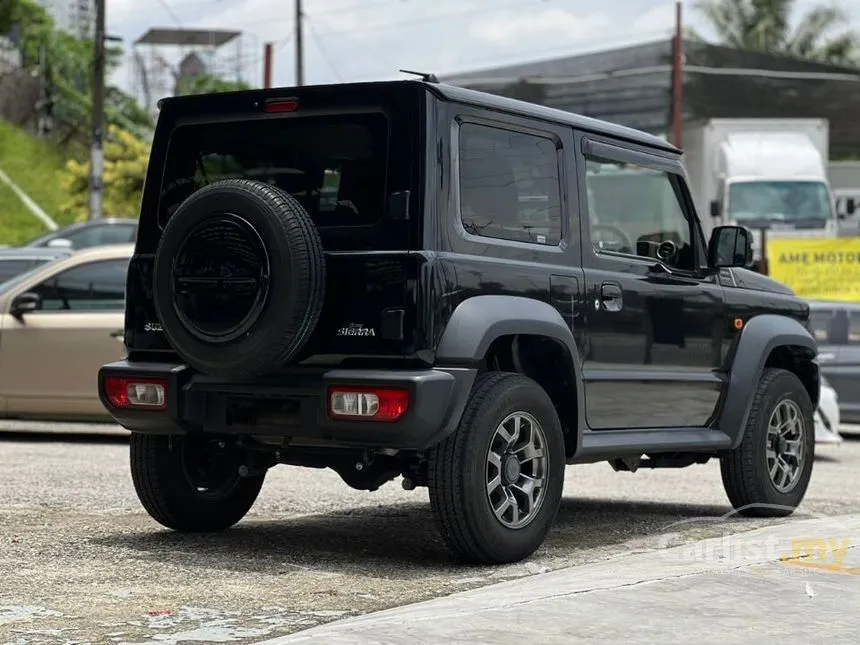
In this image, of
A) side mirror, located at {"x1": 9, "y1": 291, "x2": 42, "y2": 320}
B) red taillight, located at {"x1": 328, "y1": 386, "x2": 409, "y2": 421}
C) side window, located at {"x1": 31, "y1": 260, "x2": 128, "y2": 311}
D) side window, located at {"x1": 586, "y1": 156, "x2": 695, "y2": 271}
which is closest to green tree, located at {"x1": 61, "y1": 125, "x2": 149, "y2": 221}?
side window, located at {"x1": 31, "y1": 260, "x2": 128, "y2": 311}

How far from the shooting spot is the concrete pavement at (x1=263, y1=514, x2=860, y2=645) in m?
5.34

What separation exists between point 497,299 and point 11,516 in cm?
293

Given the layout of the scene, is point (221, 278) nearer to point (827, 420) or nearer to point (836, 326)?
point (827, 420)

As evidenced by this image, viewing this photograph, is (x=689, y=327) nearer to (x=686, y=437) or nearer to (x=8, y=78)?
(x=686, y=437)

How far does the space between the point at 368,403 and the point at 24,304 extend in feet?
23.1

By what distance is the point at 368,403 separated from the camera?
6797 mm

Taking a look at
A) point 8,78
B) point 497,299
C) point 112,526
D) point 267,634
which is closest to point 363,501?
point 112,526

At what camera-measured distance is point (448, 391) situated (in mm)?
6816

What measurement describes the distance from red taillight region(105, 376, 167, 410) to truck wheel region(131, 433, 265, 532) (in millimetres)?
320

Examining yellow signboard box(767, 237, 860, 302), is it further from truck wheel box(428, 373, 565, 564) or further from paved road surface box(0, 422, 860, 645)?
truck wheel box(428, 373, 565, 564)

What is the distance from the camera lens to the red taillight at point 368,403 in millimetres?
6727

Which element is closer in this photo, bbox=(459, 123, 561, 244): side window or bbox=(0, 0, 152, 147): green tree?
bbox=(459, 123, 561, 244): side window

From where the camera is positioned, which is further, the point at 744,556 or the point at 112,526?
the point at 112,526

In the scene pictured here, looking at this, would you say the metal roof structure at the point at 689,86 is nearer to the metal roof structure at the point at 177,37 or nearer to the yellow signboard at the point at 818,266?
the yellow signboard at the point at 818,266
